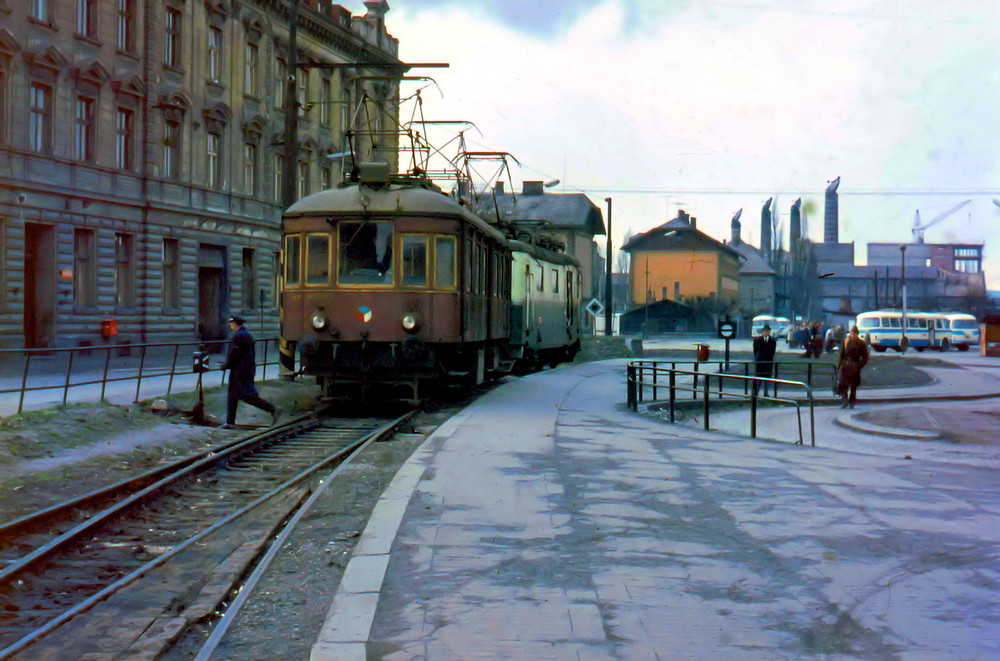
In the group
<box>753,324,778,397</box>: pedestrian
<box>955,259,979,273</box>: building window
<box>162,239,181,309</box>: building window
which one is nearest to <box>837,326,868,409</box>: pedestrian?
<box>753,324,778,397</box>: pedestrian

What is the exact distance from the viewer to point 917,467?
11.9 m

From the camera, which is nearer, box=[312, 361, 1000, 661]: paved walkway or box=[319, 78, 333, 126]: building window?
box=[312, 361, 1000, 661]: paved walkway

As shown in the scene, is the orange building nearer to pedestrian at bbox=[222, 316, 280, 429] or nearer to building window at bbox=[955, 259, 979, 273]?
building window at bbox=[955, 259, 979, 273]

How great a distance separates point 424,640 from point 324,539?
2.87 meters

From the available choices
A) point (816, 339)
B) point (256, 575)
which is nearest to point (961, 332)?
point (816, 339)

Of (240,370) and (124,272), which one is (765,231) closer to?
(124,272)

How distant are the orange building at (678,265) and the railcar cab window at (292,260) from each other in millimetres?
75993

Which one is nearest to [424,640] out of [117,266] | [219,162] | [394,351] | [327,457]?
[327,457]

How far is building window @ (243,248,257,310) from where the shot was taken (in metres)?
38.7

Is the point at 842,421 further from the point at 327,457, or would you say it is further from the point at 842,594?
the point at 842,594

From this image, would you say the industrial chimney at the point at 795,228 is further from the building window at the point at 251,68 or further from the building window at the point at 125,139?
the building window at the point at 125,139

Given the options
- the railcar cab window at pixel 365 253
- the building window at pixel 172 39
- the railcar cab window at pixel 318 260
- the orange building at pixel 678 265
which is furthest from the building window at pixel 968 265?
the railcar cab window at pixel 318 260

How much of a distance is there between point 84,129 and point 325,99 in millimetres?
15982

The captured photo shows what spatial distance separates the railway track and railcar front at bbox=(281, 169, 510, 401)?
442 centimetres
